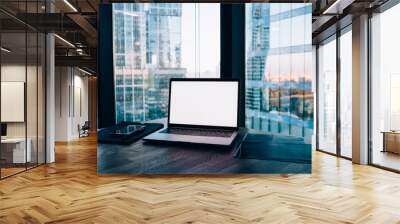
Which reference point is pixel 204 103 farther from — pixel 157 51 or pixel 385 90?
pixel 385 90

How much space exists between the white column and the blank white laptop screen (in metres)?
3.09

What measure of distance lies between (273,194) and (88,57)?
9.47m

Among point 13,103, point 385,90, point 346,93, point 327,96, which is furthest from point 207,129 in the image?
point 327,96

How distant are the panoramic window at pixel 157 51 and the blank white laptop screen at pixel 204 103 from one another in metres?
0.14

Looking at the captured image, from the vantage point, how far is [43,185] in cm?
530

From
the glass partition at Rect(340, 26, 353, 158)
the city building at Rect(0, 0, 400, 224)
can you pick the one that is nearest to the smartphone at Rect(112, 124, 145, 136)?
the city building at Rect(0, 0, 400, 224)

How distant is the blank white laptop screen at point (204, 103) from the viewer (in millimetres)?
5598

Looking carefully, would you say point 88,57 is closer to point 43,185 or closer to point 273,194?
point 43,185

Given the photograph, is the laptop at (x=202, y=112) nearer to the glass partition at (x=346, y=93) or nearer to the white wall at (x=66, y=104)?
the glass partition at (x=346, y=93)

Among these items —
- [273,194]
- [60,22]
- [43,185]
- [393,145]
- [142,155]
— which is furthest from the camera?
[60,22]

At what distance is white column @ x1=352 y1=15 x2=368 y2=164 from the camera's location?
726 centimetres

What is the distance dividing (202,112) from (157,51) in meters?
1.15

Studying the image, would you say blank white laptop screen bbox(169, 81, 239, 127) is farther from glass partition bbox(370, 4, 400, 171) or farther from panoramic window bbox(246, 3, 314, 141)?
glass partition bbox(370, 4, 400, 171)

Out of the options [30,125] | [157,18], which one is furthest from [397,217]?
[30,125]
